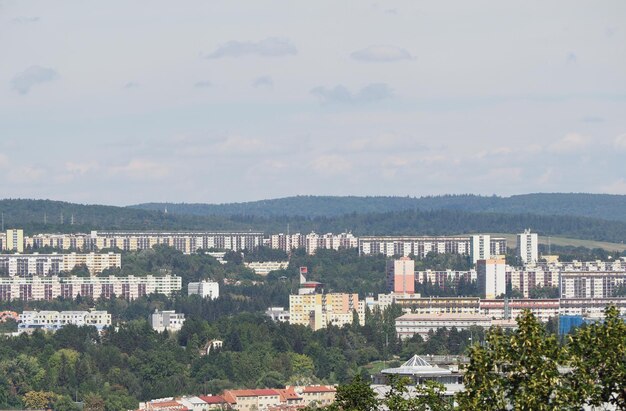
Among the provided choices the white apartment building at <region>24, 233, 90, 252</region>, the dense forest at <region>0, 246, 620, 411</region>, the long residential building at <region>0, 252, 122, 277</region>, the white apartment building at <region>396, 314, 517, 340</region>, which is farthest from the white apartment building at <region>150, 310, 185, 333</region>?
the white apartment building at <region>24, 233, 90, 252</region>

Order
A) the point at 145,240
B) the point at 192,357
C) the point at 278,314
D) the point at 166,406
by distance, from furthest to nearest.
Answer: the point at 145,240 < the point at 278,314 < the point at 192,357 < the point at 166,406

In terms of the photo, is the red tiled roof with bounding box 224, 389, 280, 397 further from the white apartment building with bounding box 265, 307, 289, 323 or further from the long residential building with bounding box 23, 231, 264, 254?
the long residential building with bounding box 23, 231, 264, 254

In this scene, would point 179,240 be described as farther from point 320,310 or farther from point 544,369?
point 544,369

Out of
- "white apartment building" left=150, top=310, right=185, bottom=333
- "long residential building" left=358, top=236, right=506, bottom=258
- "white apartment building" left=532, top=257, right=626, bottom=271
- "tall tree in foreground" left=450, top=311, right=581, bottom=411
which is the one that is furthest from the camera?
"long residential building" left=358, top=236, right=506, bottom=258

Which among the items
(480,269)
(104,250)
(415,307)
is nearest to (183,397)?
(415,307)

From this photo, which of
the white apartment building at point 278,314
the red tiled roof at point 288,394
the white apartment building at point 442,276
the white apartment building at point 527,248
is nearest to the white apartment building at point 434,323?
the white apartment building at point 278,314

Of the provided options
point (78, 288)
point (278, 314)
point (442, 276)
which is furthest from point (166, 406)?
point (442, 276)
